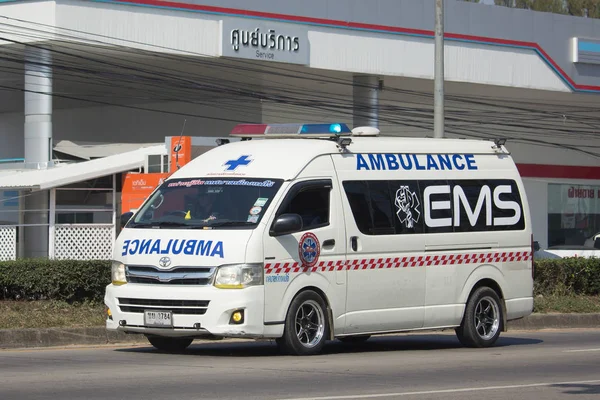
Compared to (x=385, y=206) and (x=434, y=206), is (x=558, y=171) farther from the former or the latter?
(x=385, y=206)

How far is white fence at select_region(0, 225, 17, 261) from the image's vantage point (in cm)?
2706

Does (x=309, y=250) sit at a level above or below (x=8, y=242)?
above

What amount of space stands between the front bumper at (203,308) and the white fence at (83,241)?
13763 millimetres

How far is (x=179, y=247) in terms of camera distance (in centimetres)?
1203

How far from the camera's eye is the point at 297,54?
35.7 metres

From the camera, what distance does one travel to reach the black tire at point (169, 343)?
1319 centimetres

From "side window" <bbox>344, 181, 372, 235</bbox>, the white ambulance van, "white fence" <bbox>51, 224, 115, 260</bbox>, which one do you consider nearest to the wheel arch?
the white ambulance van

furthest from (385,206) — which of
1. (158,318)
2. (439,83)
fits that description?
(439,83)

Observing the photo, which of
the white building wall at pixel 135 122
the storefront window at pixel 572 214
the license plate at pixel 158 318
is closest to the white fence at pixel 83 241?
the license plate at pixel 158 318

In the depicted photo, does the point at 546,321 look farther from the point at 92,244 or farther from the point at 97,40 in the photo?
the point at 97,40

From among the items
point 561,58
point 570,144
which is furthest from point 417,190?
point 570,144

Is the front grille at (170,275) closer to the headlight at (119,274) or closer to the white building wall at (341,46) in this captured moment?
the headlight at (119,274)

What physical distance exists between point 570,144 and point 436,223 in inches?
1428

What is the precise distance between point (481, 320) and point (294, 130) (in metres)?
3.50
